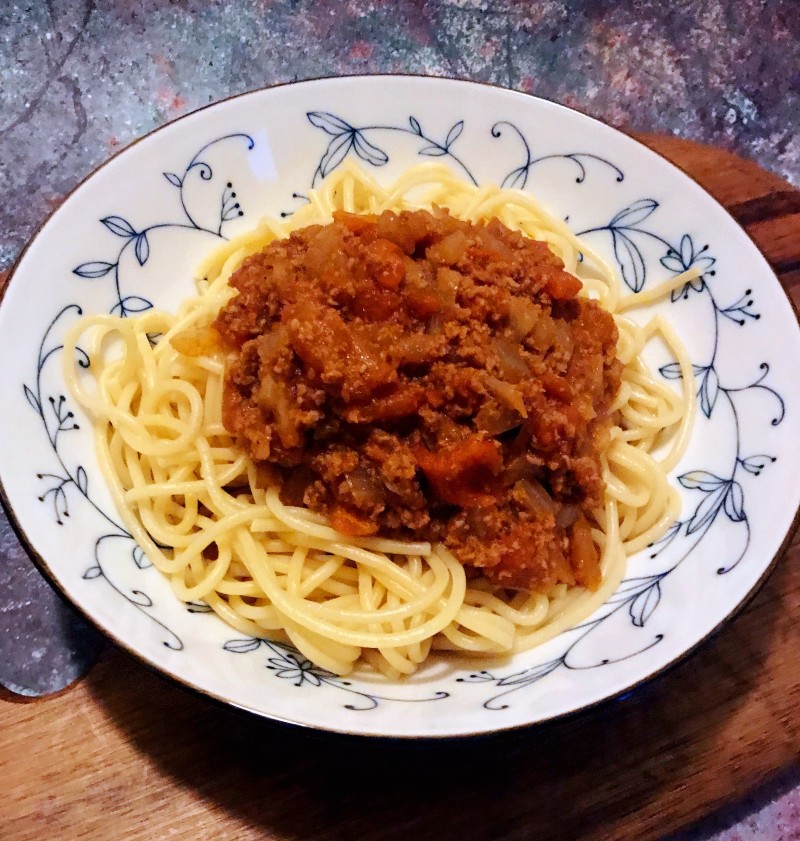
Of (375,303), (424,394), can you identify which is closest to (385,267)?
(375,303)

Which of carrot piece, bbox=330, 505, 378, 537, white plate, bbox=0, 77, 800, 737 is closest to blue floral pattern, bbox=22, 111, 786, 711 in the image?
white plate, bbox=0, 77, 800, 737

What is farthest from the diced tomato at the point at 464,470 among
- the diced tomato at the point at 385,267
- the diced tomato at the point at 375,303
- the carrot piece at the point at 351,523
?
the diced tomato at the point at 385,267

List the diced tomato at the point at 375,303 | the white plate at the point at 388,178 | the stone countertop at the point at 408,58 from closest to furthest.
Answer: the white plate at the point at 388,178 < the diced tomato at the point at 375,303 < the stone countertop at the point at 408,58

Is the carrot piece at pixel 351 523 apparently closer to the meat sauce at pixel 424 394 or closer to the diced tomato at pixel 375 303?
the meat sauce at pixel 424 394

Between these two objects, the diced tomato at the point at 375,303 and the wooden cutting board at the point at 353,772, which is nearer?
the wooden cutting board at the point at 353,772

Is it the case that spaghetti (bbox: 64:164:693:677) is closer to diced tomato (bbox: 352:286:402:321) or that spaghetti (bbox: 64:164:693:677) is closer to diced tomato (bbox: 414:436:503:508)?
diced tomato (bbox: 414:436:503:508)

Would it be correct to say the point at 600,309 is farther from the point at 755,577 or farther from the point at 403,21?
the point at 403,21

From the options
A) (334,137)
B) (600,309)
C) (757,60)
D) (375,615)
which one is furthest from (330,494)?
(757,60)
